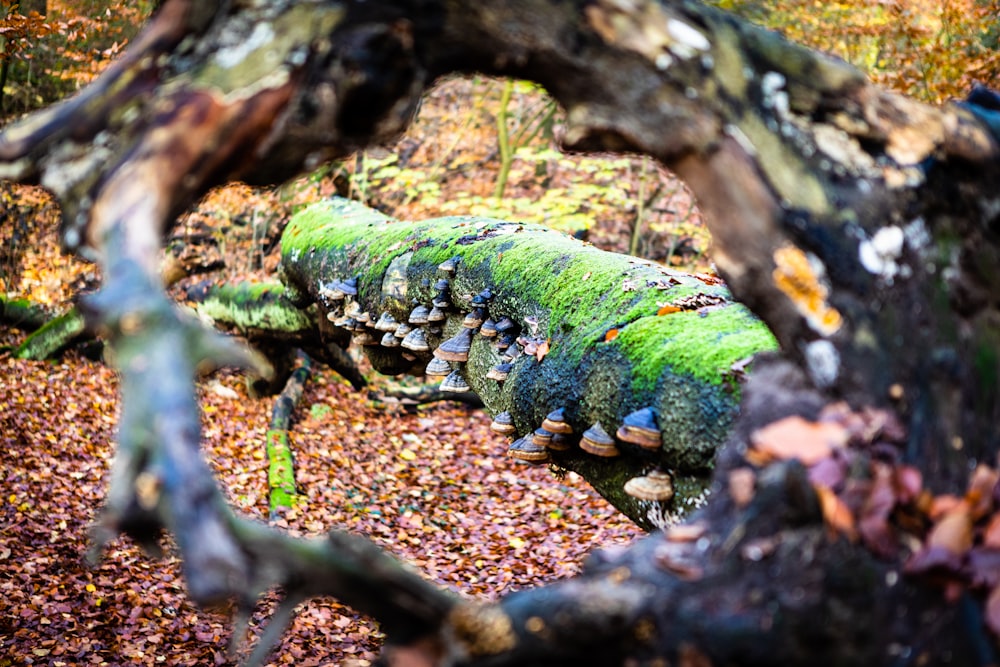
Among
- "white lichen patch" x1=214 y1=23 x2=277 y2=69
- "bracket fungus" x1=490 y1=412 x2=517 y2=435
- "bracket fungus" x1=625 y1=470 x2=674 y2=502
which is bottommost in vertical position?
"bracket fungus" x1=490 y1=412 x2=517 y2=435

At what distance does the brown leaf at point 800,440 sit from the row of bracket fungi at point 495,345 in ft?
4.22

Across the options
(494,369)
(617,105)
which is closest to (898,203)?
(617,105)

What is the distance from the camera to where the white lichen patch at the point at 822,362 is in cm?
210

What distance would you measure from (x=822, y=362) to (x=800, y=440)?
0.84 ft

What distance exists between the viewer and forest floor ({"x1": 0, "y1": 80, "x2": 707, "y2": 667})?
6.30 meters

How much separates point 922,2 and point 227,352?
1264 centimetres

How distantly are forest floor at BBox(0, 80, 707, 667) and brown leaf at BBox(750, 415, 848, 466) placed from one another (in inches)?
94.2

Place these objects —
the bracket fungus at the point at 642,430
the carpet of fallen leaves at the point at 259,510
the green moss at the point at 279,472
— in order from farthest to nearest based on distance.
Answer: the green moss at the point at 279,472
the carpet of fallen leaves at the point at 259,510
the bracket fungus at the point at 642,430

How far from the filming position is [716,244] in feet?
7.36

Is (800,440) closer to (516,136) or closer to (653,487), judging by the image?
(653,487)

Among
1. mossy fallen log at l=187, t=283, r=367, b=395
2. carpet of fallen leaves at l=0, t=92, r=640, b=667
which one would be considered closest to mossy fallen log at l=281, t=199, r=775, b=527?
carpet of fallen leaves at l=0, t=92, r=640, b=667

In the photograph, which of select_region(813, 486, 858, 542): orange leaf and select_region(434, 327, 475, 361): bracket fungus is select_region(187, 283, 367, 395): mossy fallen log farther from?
select_region(813, 486, 858, 542): orange leaf

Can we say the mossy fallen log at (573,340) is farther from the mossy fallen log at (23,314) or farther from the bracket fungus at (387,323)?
the mossy fallen log at (23,314)

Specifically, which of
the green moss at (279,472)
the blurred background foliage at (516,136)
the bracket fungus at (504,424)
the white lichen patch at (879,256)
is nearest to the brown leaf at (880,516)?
the white lichen patch at (879,256)
